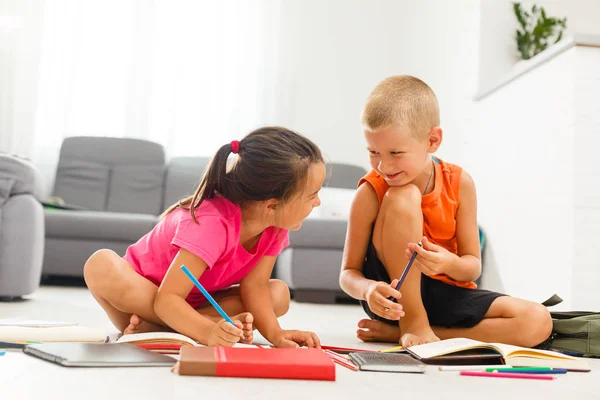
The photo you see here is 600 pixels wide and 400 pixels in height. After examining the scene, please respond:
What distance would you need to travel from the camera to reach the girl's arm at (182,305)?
1104 mm

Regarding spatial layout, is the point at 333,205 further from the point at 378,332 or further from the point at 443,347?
the point at 443,347

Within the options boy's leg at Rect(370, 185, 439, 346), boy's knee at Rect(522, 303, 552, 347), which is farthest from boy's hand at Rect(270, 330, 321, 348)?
boy's knee at Rect(522, 303, 552, 347)

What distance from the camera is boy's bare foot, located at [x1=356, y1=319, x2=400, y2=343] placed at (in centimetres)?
149

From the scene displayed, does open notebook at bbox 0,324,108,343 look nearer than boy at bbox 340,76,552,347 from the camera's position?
Yes

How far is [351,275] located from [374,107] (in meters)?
0.38

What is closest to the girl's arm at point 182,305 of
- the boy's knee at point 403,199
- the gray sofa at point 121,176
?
the boy's knee at point 403,199

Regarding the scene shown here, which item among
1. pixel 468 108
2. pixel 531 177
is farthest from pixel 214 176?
pixel 468 108

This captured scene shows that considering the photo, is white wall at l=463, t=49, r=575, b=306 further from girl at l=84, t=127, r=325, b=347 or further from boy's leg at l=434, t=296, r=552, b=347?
girl at l=84, t=127, r=325, b=347

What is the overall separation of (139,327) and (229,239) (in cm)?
28

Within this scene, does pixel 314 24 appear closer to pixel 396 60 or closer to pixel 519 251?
pixel 396 60

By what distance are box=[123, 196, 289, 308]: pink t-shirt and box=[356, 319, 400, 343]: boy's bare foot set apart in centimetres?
29

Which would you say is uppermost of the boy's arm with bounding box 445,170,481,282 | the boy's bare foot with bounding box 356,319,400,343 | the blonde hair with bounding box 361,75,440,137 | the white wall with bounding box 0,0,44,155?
the white wall with bounding box 0,0,44,155

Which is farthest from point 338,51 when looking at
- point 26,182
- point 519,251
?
point 26,182

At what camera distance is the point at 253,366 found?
86 cm
